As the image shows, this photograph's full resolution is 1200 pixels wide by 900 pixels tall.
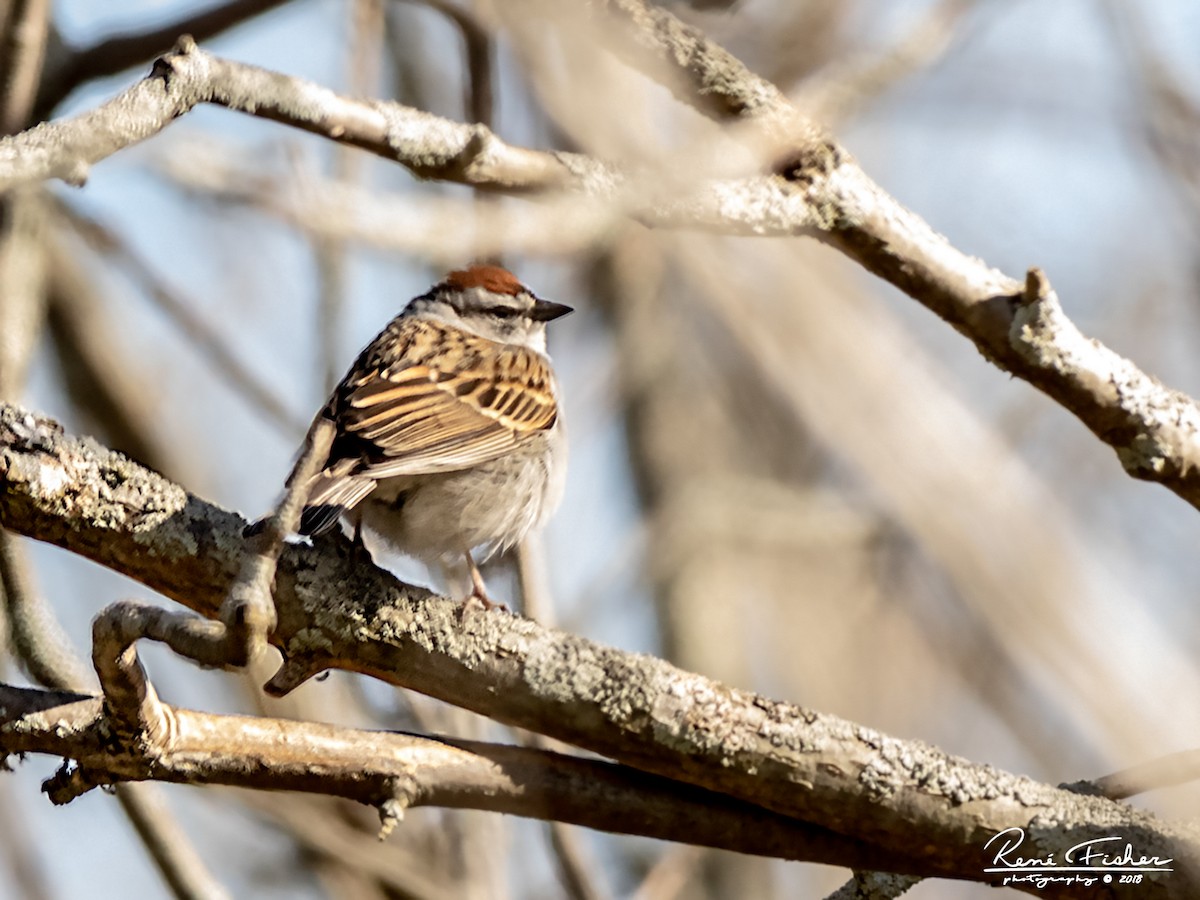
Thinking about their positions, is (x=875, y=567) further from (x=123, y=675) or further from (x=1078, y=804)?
(x=123, y=675)

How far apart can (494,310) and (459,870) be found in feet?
7.17

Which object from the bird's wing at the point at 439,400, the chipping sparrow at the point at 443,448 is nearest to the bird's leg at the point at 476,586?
the chipping sparrow at the point at 443,448

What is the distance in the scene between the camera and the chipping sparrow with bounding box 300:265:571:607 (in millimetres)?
3854

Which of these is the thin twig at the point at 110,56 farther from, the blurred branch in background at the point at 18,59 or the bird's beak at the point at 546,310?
the bird's beak at the point at 546,310

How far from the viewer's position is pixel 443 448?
4.01 metres

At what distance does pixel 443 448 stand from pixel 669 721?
4.26 ft

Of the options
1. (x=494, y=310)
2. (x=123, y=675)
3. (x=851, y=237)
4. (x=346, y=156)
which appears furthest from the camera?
(x=494, y=310)

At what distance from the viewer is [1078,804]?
3117 mm

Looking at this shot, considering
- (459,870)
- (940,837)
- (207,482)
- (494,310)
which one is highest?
(494,310)

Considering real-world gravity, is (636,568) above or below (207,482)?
above

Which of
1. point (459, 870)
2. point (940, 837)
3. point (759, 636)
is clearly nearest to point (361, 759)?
point (940, 837)

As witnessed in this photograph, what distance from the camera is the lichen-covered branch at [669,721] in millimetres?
2969

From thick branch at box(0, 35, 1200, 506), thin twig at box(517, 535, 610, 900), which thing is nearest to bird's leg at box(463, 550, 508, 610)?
thin twig at box(517, 535, 610, 900)
